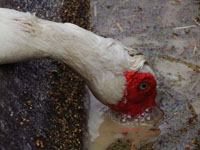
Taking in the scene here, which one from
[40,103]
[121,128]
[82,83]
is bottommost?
[121,128]

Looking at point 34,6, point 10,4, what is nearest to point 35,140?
point 10,4

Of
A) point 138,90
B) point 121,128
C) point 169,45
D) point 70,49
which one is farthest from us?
point 169,45

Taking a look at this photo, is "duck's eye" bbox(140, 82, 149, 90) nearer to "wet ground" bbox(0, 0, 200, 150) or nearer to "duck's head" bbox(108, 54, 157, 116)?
"duck's head" bbox(108, 54, 157, 116)

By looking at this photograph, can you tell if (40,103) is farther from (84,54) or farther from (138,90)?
(138,90)

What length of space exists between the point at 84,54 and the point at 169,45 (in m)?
0.93

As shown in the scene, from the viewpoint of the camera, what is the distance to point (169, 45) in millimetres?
2301

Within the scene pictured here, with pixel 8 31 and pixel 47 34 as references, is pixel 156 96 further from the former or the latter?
pixel 8 31

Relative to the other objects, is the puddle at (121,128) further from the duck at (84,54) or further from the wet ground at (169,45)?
the duck at (84,54)

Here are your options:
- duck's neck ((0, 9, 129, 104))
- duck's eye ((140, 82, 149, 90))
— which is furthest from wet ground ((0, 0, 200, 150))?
duck's eye ((140, 82, 149, 90))

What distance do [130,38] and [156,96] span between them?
596 mm

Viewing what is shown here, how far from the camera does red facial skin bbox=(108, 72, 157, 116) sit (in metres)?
1.66

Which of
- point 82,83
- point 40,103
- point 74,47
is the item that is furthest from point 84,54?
point 82,83

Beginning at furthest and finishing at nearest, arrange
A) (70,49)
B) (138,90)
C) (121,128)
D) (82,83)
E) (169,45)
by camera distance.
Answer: (169,45)
(82,83)
(121,128)
(138,90)
(70,49)

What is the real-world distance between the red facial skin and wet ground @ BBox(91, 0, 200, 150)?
6.9 inches
